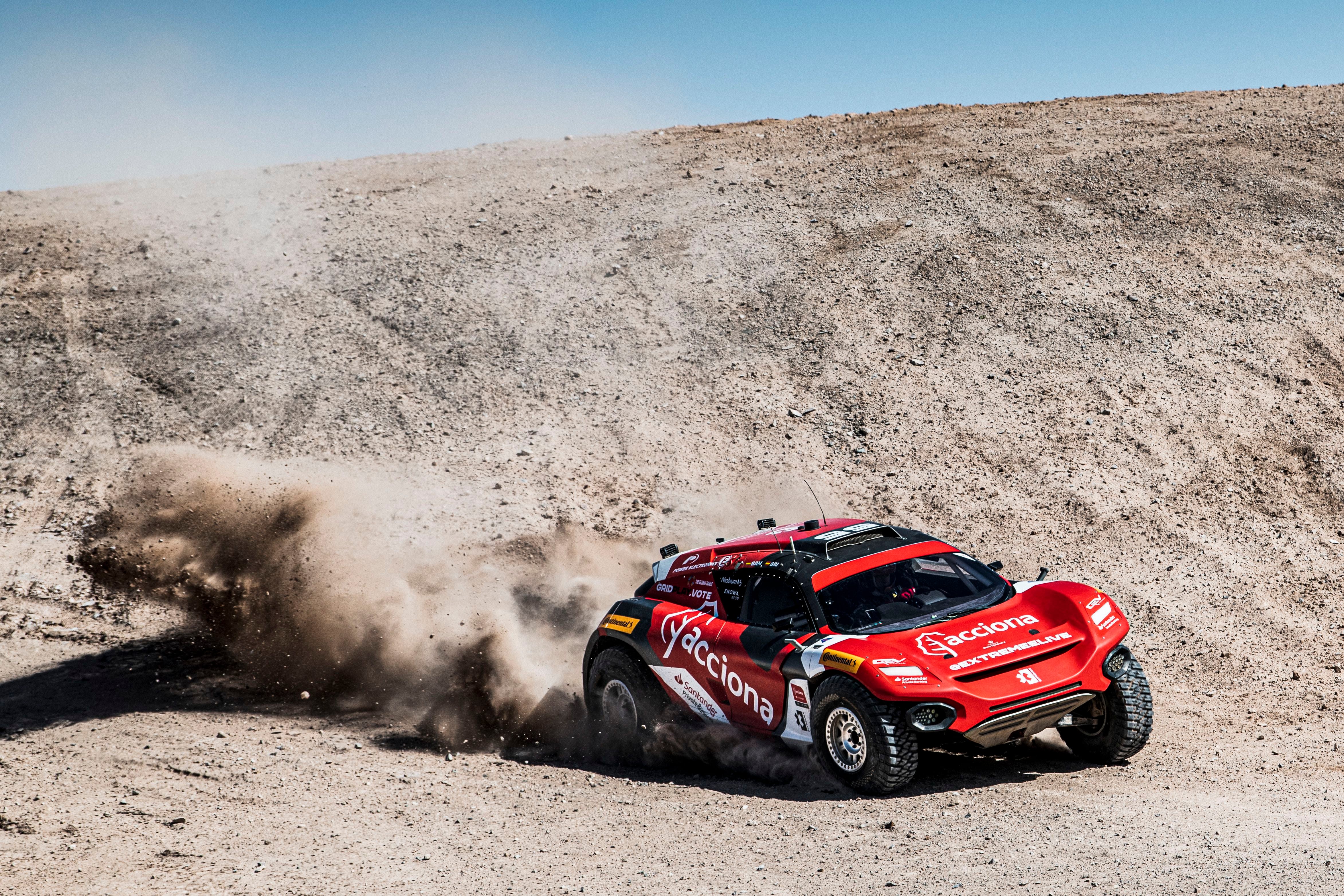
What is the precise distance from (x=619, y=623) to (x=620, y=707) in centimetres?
69

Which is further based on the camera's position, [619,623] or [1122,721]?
[619,623]

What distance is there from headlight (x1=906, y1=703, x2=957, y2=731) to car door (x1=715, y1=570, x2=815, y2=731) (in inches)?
41.5

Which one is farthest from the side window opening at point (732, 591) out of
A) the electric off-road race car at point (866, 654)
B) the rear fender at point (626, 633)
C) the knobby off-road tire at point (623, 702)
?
the knobby off-road tire at point (623, 702)

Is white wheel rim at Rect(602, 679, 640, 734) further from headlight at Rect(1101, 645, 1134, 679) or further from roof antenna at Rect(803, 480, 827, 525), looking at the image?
roof antenna at Rect(803, 480, 827, 525)

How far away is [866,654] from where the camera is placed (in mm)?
7020

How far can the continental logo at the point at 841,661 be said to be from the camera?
696 centimetres

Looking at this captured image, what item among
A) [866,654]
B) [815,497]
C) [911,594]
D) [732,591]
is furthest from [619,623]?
[815,497]

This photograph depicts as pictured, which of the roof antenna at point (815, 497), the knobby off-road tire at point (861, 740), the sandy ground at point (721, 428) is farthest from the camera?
the roof antenna at point (815, 497)

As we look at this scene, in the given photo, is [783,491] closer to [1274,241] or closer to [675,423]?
[675,423]

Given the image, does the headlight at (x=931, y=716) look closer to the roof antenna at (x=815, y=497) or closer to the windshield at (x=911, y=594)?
the windshield at (x=911, y=594)

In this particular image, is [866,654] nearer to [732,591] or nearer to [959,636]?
[959,636]

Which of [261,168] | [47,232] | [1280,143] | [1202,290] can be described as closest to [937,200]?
[1202,290]

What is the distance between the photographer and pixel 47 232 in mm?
24609

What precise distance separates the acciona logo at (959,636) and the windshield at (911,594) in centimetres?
25
